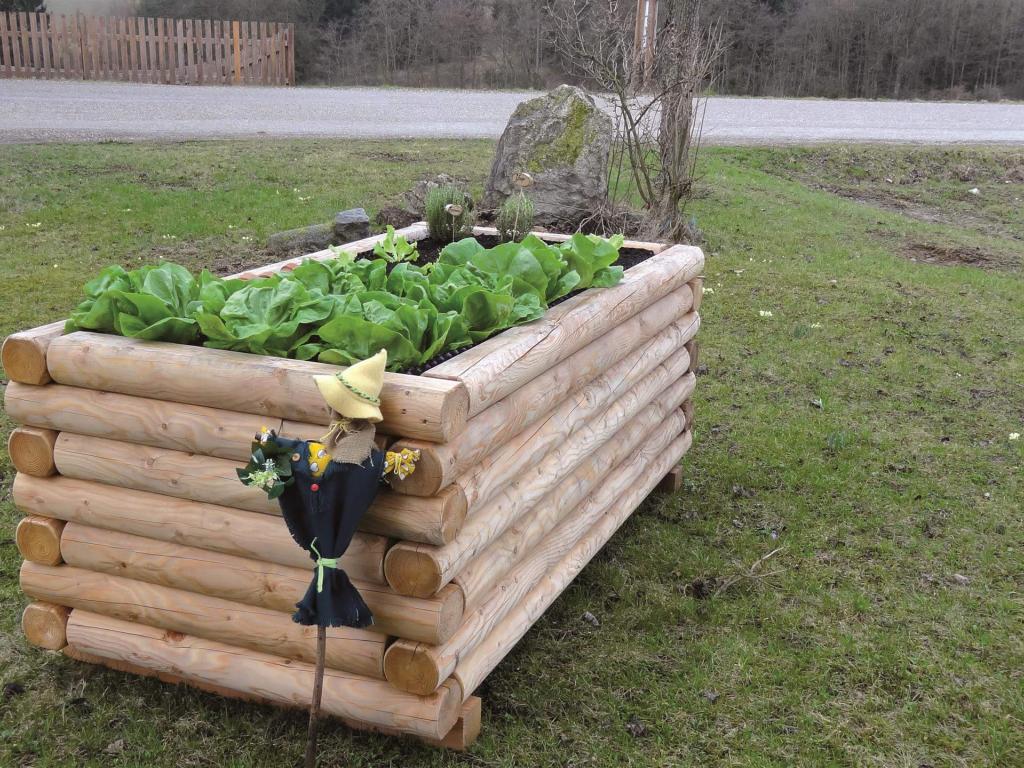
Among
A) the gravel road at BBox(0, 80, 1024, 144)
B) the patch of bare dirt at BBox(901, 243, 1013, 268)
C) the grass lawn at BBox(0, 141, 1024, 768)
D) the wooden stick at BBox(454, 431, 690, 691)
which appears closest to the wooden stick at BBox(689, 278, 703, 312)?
the wooden stick at BBox(454, 431, 690, 691)

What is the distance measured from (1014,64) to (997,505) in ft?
76.8

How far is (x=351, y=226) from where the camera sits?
7.86 m

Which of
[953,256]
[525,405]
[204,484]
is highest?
[525,405]

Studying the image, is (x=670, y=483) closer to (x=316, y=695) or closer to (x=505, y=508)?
(x=505, y=508)

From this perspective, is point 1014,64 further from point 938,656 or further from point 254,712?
point 254,712

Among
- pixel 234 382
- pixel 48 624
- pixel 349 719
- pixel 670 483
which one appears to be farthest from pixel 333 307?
pixel 670 483

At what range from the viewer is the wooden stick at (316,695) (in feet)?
8.09

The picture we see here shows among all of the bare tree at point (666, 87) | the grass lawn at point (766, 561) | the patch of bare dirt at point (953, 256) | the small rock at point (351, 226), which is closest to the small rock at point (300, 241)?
the small rock at point (351, 226)

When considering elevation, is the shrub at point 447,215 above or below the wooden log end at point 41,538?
above

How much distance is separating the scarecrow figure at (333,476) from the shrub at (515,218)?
2.55 m

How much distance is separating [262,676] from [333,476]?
823 mm

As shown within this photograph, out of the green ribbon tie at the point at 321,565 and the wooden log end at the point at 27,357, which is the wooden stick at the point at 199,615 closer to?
the green ribbon tie at the point at 321,565

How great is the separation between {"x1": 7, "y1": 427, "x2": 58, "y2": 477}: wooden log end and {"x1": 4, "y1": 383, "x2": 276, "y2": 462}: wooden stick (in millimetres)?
32

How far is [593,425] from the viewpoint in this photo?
11.3ft
